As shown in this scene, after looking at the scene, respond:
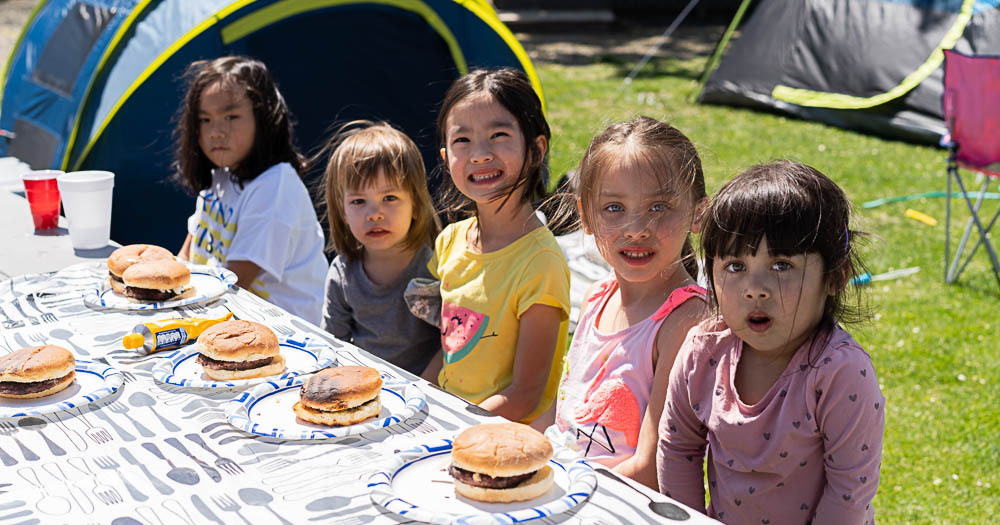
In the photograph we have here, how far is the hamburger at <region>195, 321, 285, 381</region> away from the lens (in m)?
1.68

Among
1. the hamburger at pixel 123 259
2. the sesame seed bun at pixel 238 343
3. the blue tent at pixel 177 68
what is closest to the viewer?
the sesame seed bun at pixel 238 343

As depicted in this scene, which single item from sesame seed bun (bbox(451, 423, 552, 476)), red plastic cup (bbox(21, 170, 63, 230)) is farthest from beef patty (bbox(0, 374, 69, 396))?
red plastic cup (bbox(21, 170, 63, 230))

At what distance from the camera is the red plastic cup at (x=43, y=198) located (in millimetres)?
2887

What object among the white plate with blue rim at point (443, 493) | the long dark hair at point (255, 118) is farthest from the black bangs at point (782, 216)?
the long dark hair at point (255, 118)

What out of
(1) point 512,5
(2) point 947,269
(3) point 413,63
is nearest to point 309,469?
(3) point 413,63

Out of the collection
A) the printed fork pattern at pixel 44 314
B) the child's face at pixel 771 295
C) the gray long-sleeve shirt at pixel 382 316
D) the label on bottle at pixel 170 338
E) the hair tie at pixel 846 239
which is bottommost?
the gray long-sleeve shirt at pixel 382 316

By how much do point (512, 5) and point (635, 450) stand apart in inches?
486

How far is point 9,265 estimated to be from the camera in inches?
102

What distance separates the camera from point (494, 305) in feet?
7.22

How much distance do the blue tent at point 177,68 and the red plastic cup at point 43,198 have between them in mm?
898

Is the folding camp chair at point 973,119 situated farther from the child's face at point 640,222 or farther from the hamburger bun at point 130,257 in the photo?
the hamburger bun at point 130,257

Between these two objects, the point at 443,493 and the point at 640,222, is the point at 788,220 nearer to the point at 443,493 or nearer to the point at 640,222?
the point at 640,222

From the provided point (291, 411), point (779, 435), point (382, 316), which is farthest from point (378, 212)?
point (779, 435)

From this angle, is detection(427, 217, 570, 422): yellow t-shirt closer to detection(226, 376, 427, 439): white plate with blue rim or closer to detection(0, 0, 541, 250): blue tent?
detection(226, 376, 427, 439): white plate with blue rim
